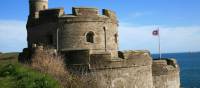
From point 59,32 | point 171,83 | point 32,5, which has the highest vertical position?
point 32,5

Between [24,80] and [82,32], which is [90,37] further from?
[24,80]

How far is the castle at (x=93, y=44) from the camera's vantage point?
19516mm

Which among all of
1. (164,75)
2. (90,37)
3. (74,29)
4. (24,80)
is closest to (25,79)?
(24,80)

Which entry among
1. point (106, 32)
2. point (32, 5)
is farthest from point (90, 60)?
point (32, 5)

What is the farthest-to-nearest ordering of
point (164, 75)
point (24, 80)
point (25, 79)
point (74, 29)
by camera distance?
point (164, 75), point (74, 29), point (25, 79), point (24, 80)

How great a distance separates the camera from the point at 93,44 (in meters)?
22.3

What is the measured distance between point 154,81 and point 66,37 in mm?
6129

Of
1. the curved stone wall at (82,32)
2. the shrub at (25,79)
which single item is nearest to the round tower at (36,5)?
the curved stone wall at (82,32)

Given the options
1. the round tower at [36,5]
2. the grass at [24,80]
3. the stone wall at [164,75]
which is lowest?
the stone wall at [164,75]

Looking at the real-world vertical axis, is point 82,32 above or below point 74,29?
below

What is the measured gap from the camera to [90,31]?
72.4ft

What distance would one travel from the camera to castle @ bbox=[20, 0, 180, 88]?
19516 mm

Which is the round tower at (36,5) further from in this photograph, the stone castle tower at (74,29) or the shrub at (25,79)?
the shrub at (25,79)

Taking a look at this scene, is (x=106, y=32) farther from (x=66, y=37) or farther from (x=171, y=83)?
(x=171, y=83)
